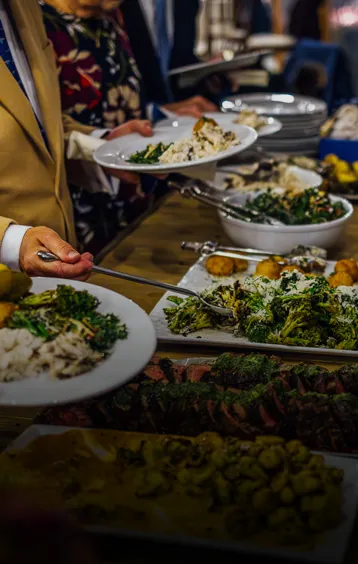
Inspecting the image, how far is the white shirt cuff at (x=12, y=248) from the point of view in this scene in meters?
1.30

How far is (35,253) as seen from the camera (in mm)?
1252

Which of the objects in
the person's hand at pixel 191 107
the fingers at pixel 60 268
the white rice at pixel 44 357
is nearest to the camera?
the white rice at pixel 44 357

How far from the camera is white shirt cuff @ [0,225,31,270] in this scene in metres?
1.30

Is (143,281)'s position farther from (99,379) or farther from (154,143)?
(154,143)

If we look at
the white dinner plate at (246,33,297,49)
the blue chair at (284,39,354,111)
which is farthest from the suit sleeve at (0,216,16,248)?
the white dinner plate at (246,33,297,49)

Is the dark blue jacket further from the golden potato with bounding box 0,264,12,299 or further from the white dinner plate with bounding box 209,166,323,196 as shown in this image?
the golden potato with bounding box 0,264,12,299

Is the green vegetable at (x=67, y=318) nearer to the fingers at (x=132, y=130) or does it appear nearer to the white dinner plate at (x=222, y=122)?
the fingers at (x=132, y=130)

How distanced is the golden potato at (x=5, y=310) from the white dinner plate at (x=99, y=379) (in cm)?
13

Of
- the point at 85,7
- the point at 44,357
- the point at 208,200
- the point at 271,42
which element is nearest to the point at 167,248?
the point at 208,200

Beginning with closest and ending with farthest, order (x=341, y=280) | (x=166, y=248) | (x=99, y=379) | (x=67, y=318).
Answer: (x=99, y=379) < (x=67, y=318) < (x=341, y=280) < (x=166, y=248)

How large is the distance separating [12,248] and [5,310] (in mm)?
289

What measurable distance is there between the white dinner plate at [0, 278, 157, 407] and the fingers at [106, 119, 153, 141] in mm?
1088

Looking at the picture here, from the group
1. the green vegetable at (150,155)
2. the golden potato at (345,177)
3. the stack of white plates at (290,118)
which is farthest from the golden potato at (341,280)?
the stack of white plates at (290,118)

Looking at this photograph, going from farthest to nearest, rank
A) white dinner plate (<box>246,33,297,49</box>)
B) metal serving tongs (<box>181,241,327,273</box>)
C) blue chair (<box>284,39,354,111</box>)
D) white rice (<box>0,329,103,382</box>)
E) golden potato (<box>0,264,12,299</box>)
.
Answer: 1. white dinner plate (<box>246,33,297,49</box>)
2. blue chair (<box>284,39,354,111</box>)
3. metal serving tongs (<box>181,241,327,273</box>)
4. golden potato (<box>0,264,12,299</box>)
5. white rice (<box>0,329,103,382</box>)
